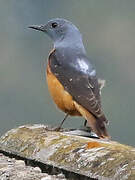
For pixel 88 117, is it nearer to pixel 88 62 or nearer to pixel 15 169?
pixel 88 62

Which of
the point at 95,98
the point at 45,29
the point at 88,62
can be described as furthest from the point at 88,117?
the point at 45,29

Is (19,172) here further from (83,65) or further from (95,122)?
(83,65)

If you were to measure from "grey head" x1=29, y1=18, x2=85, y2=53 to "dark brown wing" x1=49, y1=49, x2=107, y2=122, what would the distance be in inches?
6.4

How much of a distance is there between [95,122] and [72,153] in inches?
65.5

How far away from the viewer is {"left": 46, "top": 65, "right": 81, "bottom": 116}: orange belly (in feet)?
23.1

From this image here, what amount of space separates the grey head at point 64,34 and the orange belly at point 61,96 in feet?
1.77

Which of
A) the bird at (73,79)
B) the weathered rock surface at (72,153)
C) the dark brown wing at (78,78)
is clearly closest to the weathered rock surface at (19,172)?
the weathered rock surface at (72,153)

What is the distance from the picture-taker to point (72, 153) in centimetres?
507

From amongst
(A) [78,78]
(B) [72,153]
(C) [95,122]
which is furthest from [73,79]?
(B) [72,153]

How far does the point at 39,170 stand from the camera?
4.79 m

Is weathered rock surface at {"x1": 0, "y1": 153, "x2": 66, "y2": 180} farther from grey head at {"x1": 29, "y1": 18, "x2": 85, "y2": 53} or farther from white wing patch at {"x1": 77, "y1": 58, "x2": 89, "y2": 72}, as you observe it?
grey head at {"x1": 29, "y1": 18, "x2": 85, "y2": 53}

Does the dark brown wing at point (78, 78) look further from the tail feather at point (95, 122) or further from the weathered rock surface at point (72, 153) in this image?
the weathered rock surface at point (72, 153)

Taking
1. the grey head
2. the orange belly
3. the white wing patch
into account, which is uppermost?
the grey head

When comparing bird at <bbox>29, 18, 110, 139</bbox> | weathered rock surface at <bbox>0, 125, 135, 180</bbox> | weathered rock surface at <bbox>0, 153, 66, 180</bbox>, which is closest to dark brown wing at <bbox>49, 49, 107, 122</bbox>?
bird at <bbox>29, 18, 110, 139</bbox>
